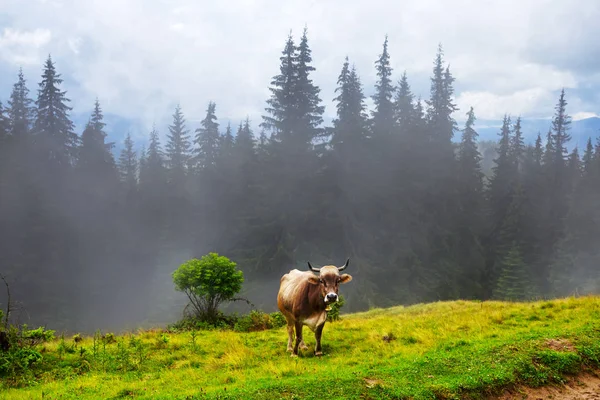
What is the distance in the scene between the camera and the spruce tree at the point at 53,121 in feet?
160

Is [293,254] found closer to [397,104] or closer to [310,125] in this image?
[310,125]

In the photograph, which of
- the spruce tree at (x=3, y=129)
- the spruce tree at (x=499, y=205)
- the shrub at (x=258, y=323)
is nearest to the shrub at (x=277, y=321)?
the shrub at (x=258, y=323)

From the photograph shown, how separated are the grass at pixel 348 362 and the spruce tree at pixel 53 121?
42.0 m

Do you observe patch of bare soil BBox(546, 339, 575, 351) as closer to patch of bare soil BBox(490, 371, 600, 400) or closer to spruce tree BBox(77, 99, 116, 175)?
patch of bare soil BBox(490, 371, 600, 400)

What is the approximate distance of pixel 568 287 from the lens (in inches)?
1861

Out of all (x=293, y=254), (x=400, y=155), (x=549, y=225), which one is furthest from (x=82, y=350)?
(x=549, y=225)

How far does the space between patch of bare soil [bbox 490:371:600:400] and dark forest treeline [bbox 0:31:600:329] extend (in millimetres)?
29952

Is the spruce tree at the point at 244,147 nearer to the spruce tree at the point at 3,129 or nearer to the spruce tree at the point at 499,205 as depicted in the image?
the spruce tree at the point at 3,129

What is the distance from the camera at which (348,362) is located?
10.4 metres

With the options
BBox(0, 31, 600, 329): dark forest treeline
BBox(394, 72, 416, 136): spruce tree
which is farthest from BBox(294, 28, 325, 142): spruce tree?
BBox(394, 72, 416, 136): spruce tree

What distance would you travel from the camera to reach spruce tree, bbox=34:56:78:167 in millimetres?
48781

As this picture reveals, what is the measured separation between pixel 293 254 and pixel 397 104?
25.8 metres

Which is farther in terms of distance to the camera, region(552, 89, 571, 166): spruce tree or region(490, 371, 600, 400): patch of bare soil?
region(552, 89, 571, 166): spruce tree

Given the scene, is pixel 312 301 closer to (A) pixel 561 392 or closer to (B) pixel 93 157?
(A) pixel 561 392
